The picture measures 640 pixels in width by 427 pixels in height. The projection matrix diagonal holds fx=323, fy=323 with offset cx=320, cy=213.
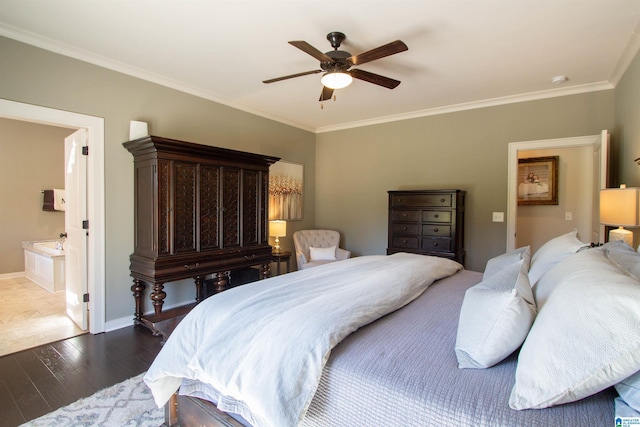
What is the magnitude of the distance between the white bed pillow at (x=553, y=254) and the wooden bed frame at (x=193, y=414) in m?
1.73

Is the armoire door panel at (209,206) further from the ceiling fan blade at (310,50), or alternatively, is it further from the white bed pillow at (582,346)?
the white bed pillow at (582,346)

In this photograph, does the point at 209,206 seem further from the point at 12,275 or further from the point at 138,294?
the point at 12,275

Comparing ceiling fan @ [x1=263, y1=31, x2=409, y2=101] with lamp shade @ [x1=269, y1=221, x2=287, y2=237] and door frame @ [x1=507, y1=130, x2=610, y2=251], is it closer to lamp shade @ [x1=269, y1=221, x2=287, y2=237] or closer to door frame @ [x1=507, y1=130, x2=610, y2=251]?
door frame @ [x1=507, y1=130, x2=610, y2=251]

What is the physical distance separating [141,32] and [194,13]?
1.95 ft

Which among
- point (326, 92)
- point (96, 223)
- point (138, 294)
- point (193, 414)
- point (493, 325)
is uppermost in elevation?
point (326, 92)

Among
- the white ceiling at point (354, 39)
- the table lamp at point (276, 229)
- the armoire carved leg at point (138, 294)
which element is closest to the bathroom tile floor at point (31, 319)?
the armoire carved leg at point (138, 294)

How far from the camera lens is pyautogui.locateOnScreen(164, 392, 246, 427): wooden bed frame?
1475 mm

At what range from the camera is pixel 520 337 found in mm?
1066

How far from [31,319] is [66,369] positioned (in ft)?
5.20

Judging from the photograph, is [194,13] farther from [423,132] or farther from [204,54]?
[423,132]

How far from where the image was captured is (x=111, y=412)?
1.96 meters

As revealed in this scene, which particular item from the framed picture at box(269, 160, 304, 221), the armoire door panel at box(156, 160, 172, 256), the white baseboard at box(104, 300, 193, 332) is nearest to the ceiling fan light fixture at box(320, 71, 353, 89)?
the armoire door panel at box(156, 160, 172, 256)

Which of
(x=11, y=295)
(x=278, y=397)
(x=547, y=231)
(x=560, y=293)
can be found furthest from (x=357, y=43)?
(x=11, y=295)

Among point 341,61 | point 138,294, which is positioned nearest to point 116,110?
point 138,294
